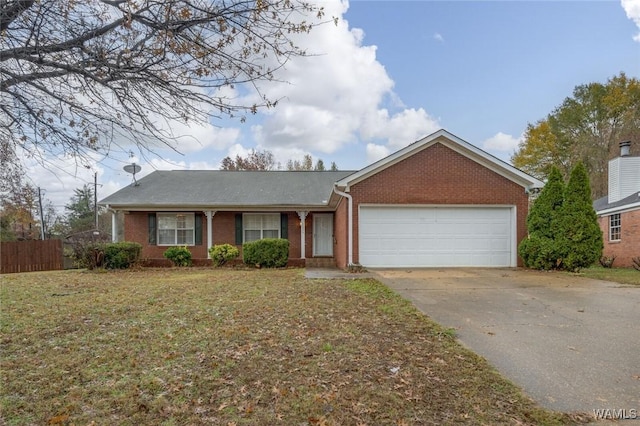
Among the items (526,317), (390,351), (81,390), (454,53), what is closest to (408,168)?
(454,53)

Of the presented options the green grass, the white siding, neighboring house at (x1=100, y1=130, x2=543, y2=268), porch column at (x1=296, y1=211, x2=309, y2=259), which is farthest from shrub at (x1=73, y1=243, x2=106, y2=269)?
the white siding

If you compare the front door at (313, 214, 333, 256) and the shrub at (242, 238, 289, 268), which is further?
the front door at (313, 214, 333, 256)

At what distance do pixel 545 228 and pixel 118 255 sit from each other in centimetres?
1485

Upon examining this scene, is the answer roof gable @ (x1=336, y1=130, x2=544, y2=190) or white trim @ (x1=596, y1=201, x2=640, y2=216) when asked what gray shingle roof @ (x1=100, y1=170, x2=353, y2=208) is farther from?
white trim @ (x1=596, y1=201, x2=640, y2=216)

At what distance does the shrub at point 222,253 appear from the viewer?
14.3 meters

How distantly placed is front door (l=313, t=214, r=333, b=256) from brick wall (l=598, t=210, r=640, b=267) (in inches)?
494

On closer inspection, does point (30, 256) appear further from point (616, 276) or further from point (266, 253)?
point (616, 276)

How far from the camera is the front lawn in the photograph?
2.73 metres

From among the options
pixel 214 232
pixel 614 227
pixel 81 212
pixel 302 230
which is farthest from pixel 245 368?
pixel 81 212

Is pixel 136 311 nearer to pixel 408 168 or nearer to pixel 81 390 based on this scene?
pixel 81 390

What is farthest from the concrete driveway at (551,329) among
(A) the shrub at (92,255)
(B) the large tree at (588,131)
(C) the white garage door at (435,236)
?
(B) the large tree at (588,131)

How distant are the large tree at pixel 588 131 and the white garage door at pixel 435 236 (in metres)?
21.2

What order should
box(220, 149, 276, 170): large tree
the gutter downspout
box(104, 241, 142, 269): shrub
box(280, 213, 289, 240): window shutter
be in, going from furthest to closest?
box(220, 149, 276, 170): large tree → box(280, 213, 289, 240): window shutter → box(104, 241, 142, 269): shrub → the gutter downspout

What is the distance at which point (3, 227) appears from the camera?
2475 centimetres
